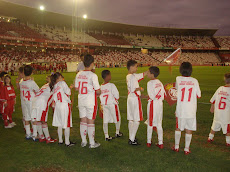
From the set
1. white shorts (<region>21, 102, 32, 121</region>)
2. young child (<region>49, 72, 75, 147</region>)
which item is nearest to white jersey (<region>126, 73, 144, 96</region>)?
young child (<region>49, 72, 75, 147</region>)

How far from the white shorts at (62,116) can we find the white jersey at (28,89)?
93 centimetres

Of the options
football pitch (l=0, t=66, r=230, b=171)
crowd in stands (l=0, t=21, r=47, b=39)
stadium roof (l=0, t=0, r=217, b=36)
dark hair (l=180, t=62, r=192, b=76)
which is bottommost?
football pitch (l=0, t=66, r=230, b=171)

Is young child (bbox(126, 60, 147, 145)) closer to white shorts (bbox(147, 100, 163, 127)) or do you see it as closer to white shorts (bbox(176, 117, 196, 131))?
white shorts (bbox(147, 100, 163, 127))

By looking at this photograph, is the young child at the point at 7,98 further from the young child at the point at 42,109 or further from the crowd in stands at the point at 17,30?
the crowd in stands at the point at 17,30

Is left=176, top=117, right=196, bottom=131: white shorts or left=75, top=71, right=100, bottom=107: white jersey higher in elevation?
left=75, top=71, right=100, bottom=107: white jersey

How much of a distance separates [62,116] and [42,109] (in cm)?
66

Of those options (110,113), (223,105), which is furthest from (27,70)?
(223,105)

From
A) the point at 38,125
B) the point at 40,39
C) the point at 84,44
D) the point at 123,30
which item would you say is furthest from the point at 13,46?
the point at 38,125

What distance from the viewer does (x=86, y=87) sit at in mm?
4496

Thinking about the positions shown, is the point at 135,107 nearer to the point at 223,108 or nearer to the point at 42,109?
the point at 223,108

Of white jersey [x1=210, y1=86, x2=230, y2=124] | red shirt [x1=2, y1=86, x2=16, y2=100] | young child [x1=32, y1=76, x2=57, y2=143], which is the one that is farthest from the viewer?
red shirt [x1=2, y1=86, x2=16, y2=100]

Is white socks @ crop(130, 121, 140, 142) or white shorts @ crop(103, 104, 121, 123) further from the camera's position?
white shorts @ crop(103, 104, 121, 123)

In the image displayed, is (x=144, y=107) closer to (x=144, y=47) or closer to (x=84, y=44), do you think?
(x=84, y=44)

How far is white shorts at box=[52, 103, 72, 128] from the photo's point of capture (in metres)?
4.61
